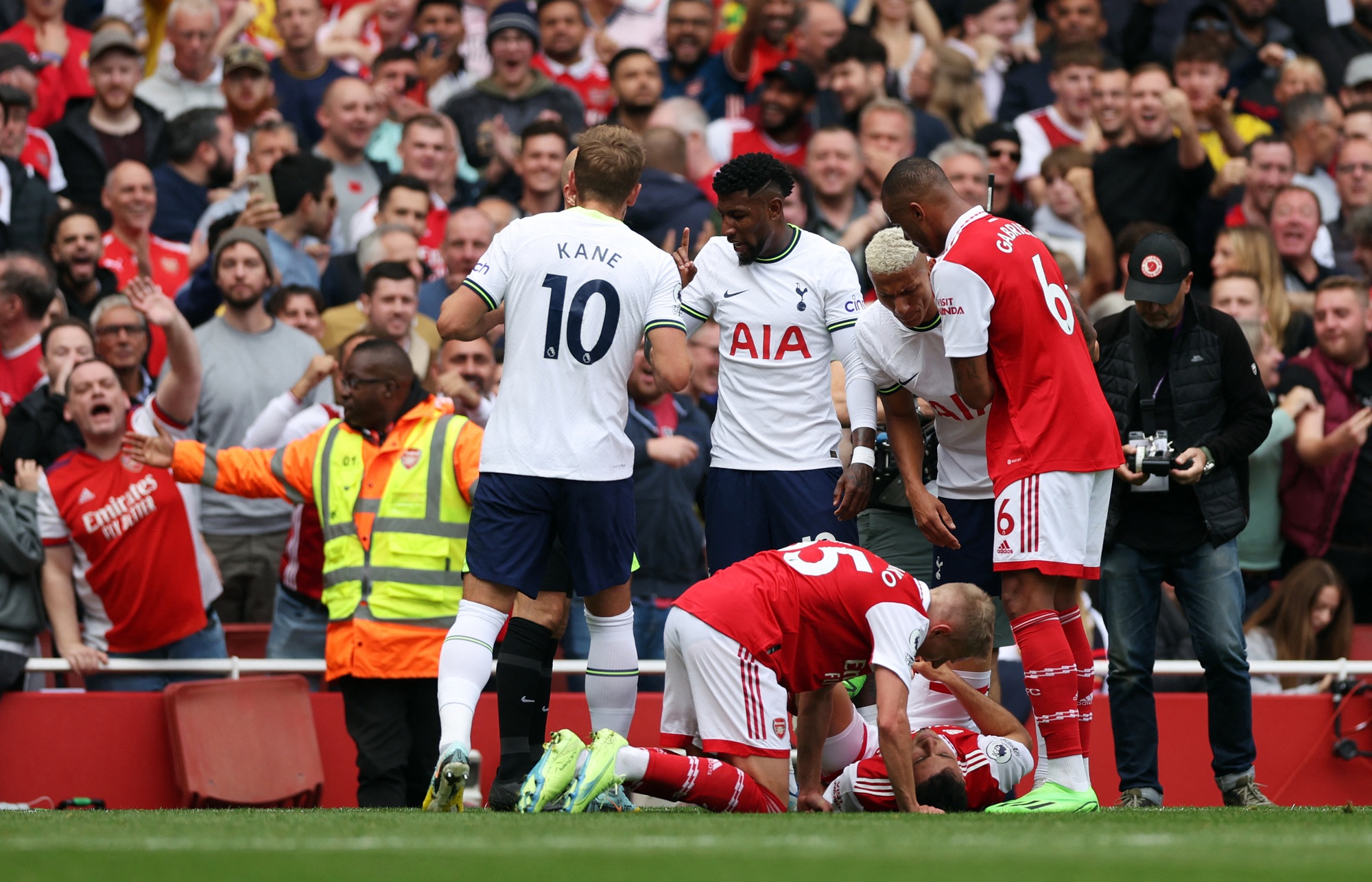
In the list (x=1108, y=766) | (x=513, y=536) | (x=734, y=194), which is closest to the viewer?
(x=513, y=536)

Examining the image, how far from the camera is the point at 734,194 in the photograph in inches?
301

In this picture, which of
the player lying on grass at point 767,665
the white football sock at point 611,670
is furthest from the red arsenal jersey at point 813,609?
the white football sock at point 611,670

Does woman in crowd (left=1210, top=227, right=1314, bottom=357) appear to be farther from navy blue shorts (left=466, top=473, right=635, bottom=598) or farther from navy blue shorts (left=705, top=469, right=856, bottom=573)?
navy blue shorts (left=466, top=473, right=635, bottom=598)

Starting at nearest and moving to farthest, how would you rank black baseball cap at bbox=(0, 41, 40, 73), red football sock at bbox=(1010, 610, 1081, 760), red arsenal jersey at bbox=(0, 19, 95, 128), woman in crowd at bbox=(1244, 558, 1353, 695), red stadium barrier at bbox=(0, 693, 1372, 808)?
red football sock at bbox=(1010, 610, 1081, 760), red stadium barrier at bbox=(0, 693, 1372, 808), woman in crowd at bbox=(1244, 558, 1353, 695), black baseball cap at bbox=(0, 41, 40, 73), red arsenal jersey at bbox=(0, 19, 95, 128)

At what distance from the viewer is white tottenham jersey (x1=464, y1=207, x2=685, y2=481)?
6801 millimetres

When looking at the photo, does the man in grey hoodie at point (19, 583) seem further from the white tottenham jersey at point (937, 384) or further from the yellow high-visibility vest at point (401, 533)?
the white tottenham jersey at point (937, 384)

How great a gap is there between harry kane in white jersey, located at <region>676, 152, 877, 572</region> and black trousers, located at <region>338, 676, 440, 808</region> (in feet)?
5.71

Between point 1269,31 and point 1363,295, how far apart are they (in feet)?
18.7

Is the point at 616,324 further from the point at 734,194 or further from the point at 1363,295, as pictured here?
the point at 1363,295

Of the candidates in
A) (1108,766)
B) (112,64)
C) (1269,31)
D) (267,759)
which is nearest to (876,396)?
(1108,766)

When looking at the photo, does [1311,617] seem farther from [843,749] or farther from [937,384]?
[937,384]

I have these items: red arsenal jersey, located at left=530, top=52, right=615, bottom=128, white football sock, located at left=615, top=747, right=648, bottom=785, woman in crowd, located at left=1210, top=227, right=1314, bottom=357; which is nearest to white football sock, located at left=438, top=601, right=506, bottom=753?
white football sock, located at left=615, top=747, right=648, bottom=785

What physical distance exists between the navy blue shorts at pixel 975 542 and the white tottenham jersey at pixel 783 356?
597 millimetres

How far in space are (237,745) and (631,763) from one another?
317 cm
